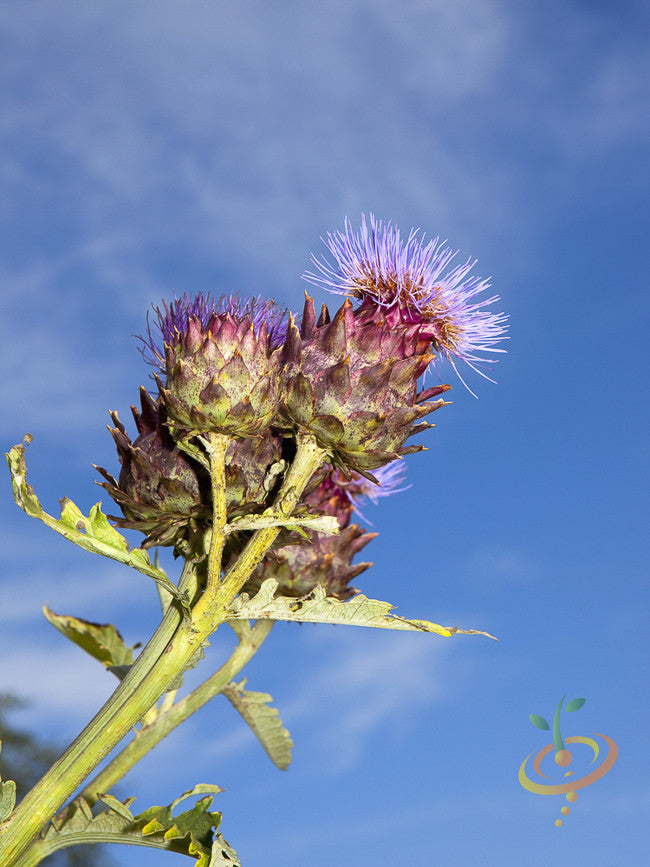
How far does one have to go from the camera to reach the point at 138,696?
1.85 meters

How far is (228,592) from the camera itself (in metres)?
1.83

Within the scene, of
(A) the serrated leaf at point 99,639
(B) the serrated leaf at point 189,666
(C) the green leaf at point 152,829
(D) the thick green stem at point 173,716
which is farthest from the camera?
(A) the serrated leaf at point 99,639

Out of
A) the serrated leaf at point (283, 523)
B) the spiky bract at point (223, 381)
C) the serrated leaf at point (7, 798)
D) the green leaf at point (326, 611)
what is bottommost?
the serrated leaf at point (7, 798)

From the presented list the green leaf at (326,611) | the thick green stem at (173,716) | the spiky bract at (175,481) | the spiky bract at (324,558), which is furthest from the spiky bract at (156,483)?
the thick green stem at (173,716)

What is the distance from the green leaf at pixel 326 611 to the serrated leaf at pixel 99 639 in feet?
3.31

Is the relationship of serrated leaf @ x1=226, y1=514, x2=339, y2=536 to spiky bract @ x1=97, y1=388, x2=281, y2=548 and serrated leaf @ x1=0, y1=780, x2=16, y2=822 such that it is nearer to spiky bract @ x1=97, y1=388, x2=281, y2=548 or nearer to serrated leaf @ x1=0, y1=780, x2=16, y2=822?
spiky bract @ x1=97, y1=388, x2=281, y2=548

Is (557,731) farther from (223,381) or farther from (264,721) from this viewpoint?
(223,381)

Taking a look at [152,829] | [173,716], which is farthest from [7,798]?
[173,716]

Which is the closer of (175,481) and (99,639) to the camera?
(175,481)

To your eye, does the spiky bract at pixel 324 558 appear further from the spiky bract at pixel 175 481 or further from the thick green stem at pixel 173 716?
the spiky bract at pixel 175 481

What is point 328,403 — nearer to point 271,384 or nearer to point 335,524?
point 271,384

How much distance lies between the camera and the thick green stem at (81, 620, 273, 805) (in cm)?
214

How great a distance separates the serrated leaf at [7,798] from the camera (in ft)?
5.80

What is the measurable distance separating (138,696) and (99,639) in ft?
2.88
